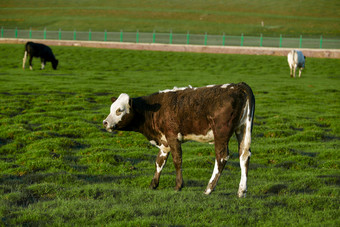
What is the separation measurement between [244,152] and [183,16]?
118467 mm

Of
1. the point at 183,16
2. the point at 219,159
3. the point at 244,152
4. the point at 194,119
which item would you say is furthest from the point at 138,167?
the point at 183,16

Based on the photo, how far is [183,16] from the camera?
123 m

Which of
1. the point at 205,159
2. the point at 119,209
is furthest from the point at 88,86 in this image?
the point at 119,209

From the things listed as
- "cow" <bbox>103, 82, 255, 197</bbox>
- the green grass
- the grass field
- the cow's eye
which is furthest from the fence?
the cow's eye

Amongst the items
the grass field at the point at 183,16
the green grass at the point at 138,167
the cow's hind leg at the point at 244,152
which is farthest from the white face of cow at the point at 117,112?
the grass field at the point at 183,16

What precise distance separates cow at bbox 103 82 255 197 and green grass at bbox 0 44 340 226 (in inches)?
24.8

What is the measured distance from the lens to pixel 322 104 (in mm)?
22109

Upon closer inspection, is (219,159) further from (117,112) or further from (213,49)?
(213,49)

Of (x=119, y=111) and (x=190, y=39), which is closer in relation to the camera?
(x=119, y=111)

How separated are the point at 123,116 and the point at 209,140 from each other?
1633mm

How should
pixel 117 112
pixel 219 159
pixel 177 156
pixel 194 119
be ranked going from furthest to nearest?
pixel 117 112 < pixel 177 156 < pixel 194 119 < pixel 219 159

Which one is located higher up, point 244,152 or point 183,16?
point 183,16

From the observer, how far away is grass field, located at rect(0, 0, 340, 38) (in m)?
106

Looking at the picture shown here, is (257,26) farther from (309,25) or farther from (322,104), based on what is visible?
(322,104)
